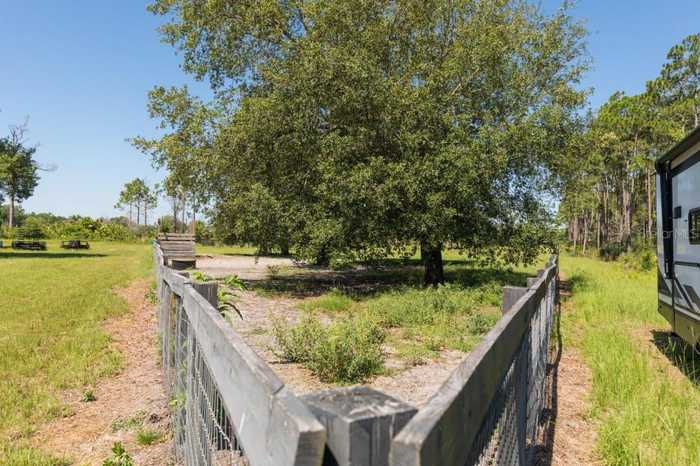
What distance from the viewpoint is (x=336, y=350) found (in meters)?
6.71

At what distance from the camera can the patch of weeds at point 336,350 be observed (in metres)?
6.49

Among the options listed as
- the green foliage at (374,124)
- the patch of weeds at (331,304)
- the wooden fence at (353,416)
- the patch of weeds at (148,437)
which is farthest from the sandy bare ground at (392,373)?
the green foliage at (374,124)

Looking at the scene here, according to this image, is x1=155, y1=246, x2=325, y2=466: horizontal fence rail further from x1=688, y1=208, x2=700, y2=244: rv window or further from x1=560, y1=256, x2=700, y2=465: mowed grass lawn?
x1=688, y1=208, x2=700, y2=244: rv window

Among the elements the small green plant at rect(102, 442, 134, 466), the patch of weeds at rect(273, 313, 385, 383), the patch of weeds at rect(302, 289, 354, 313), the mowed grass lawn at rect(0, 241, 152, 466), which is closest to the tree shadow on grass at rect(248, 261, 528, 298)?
the patch of weeds at rect(302, 289, 354, 313)

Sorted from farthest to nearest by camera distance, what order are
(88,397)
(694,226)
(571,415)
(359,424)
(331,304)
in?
(331,304) → (694,226) → (88,397) → (571,415) → (359,424)

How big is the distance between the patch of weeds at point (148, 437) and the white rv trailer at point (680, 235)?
6294 millimetres

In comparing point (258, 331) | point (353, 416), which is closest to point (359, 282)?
point (258, 331)

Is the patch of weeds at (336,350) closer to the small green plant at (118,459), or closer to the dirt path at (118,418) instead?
the dirt path at (118,418)

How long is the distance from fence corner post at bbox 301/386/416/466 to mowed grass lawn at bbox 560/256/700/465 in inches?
150

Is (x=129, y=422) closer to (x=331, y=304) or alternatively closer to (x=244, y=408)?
(x=244, y=408)

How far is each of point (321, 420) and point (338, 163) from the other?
1331 centimetres

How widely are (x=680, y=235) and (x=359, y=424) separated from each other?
25.8 feet

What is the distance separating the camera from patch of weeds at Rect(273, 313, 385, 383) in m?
6.49

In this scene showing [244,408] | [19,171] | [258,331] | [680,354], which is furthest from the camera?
[19,171]
